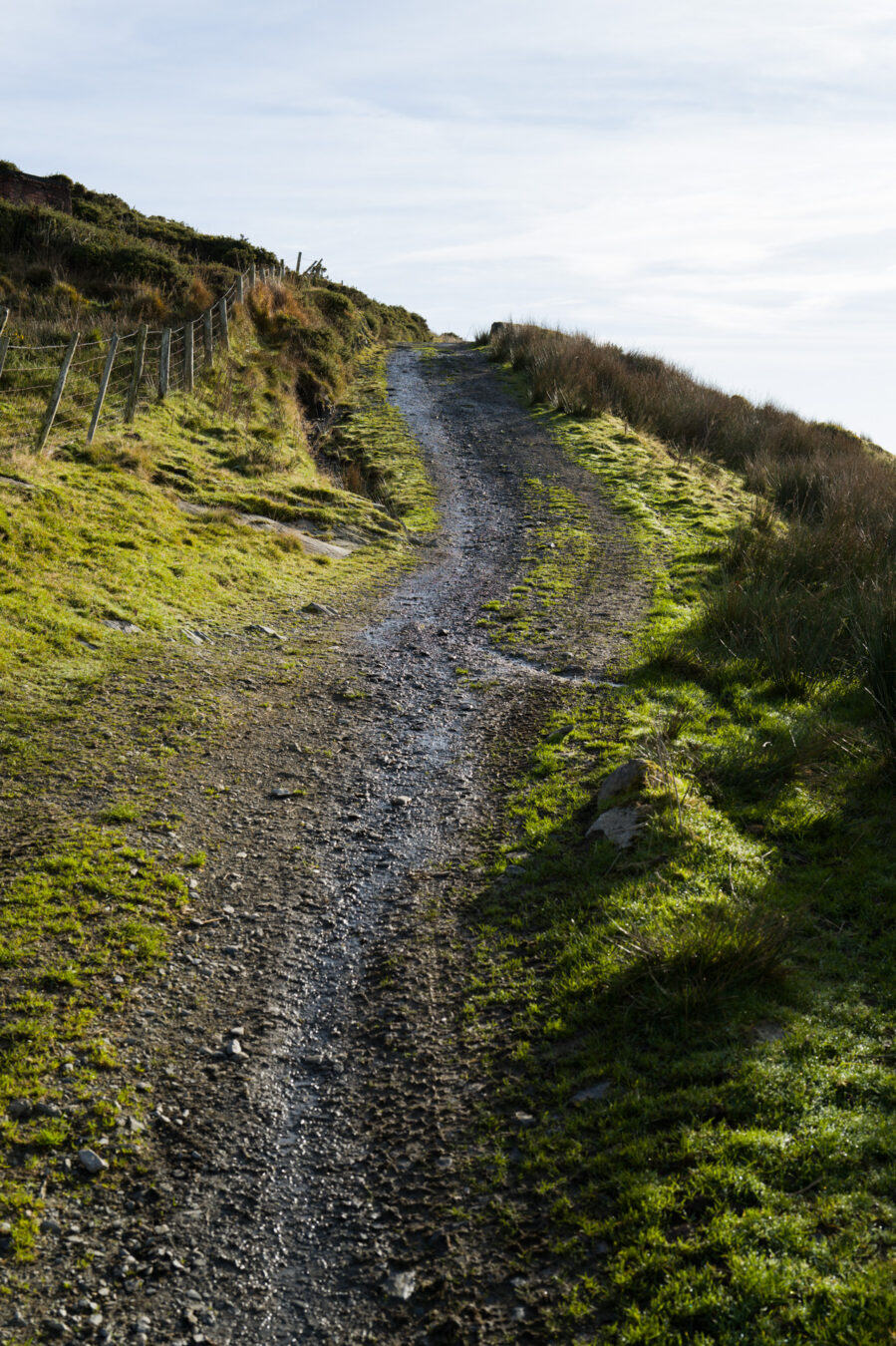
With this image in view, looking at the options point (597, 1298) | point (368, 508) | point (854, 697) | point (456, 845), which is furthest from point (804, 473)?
point (597, 1298)

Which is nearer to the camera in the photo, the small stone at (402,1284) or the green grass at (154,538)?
the small stone at (402,1284)

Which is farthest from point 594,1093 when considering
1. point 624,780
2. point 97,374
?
point 97,374

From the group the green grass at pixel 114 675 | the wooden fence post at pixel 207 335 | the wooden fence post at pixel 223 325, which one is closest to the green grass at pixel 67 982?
the green grass at pixel 114 675

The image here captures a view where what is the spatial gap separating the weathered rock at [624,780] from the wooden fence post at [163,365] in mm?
13481

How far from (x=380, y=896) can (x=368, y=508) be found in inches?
468

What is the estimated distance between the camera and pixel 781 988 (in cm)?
485

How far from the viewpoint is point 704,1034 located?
459cm

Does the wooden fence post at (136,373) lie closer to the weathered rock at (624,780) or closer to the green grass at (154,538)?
the green grass at (154,538)

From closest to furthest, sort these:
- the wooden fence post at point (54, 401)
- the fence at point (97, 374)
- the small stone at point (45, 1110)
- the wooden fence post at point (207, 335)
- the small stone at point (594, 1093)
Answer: the small stone at point (45, 1110), the small stone at point (594, 1093), the wooden fence post at point (54, 401), the fence at point (97, 374), the wooden fence post at point (207, 335)

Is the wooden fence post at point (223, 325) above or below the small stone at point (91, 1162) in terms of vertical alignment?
above

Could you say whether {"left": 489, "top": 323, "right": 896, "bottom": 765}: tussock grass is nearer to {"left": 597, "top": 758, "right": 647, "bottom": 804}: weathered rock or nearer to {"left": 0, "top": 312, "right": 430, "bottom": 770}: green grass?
{"left": 597, "top": 758, "right": 647, "bottom": 804}: weathered rock

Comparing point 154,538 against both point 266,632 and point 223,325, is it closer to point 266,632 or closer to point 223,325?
point 266,632

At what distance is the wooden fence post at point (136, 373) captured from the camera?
15.0 m

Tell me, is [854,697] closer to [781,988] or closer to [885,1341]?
[781,988]
